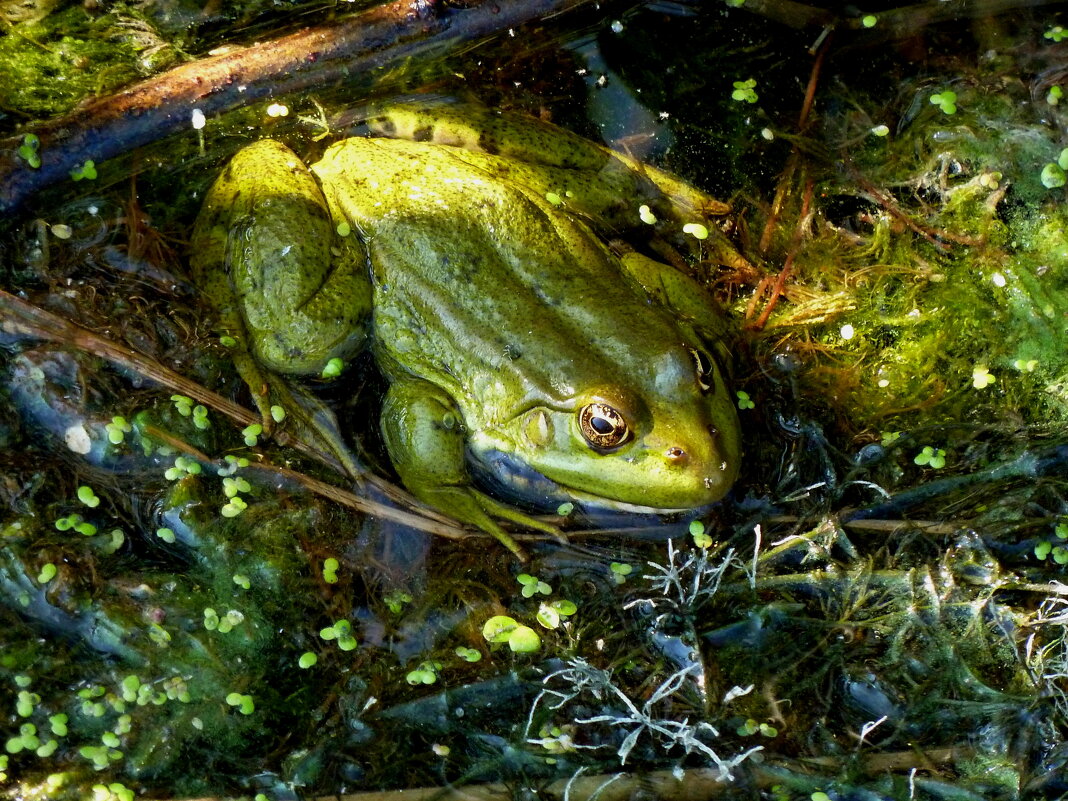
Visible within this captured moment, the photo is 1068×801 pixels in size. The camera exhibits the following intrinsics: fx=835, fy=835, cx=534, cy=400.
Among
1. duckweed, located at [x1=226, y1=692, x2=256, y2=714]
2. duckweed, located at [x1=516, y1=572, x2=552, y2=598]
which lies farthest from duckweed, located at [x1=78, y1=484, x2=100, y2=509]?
duckweed, located at [x1=516, y1=572, x2=552, y2=598]

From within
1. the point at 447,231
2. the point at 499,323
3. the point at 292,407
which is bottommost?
the point at 292,407

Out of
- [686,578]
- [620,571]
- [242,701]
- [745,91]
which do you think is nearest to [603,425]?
[620,571]

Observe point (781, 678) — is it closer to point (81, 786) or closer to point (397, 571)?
point (397, 571)

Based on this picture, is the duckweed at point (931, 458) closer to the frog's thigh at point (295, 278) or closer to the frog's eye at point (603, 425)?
the frog's eye at point (603, 425)

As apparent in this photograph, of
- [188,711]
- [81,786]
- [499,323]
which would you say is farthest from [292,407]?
[81,786]

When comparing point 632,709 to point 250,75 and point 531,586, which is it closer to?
point 531,586

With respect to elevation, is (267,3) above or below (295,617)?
above
